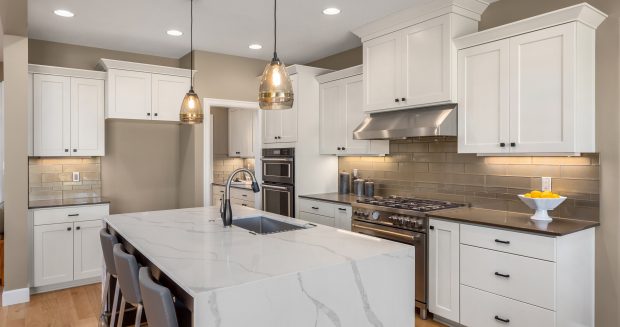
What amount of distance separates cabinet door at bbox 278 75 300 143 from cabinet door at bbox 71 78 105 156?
2.05 meters

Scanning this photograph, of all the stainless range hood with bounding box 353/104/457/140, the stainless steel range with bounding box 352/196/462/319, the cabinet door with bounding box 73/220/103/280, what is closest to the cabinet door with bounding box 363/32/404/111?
the stainless range hood with bounding box 353/104/457/140

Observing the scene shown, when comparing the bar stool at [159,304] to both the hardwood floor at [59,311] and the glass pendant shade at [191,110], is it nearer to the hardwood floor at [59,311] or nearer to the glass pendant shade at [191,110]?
the glass pendant shade at [191,110]

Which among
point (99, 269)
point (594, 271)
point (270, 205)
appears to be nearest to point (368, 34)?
point (270, 205)

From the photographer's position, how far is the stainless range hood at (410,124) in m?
3.32

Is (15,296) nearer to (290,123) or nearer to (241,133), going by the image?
(290,123)

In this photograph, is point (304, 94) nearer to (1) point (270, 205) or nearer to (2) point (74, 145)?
(1) point (270, 205)

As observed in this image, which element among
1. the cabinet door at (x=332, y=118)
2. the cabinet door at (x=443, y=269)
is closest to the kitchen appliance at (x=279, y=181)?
the cabinet door at (x=332, y=118)

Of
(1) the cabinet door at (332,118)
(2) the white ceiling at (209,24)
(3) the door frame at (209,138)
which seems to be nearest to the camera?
(2) the white ceiling at (209,24)

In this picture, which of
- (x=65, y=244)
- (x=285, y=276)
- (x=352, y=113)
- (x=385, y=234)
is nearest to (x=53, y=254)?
(x=65, y=244)

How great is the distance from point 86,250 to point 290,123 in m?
2.60

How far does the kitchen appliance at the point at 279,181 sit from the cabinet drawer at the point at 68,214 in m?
1.84

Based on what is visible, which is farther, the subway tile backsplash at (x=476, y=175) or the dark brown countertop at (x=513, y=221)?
the subway tile backsplash at (x=476, y=175)

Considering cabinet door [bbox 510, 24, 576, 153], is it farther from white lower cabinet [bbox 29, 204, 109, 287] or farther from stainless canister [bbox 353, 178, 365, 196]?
white lower cabinet [bbox 29, 204, 109, 287]

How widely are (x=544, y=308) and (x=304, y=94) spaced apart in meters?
3.22
